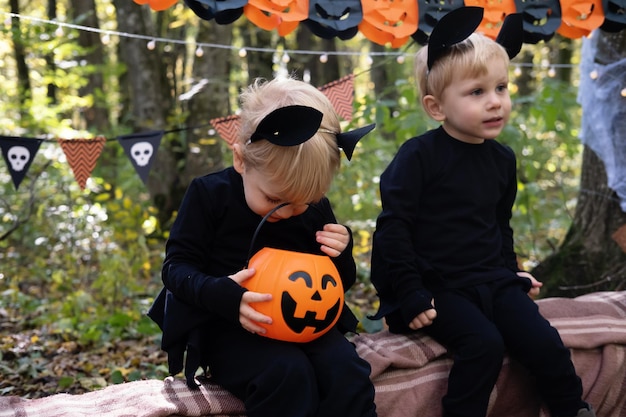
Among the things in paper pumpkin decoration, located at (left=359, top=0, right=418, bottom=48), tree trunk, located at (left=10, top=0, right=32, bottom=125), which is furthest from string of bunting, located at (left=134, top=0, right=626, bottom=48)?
tree trunk, located at (left=10, top=0, right=32, bottom=125)

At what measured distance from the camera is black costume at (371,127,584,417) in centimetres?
255

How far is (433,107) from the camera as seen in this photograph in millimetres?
2822

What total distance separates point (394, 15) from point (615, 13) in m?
1.24

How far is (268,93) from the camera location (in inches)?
89.7

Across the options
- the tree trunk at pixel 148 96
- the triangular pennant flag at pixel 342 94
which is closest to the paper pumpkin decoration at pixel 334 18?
the triangular pennant flag at pixel 342 94

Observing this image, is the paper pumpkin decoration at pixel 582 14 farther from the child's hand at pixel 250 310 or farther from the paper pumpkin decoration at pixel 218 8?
the child's hand at pixel 250 310

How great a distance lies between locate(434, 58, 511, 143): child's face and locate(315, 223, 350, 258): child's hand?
74 centimetres

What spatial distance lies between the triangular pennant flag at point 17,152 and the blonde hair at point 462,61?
80.6 inches

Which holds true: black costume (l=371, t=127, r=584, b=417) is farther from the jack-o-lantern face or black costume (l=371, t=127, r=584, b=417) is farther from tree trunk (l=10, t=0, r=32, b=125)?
tree trunk (l=10, t=0, r=32, b=125)

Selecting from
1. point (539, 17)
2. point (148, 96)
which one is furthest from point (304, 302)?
point (148, 96)

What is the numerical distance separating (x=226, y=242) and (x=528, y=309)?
122 centimetres

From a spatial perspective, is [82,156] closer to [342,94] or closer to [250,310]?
[342,94]

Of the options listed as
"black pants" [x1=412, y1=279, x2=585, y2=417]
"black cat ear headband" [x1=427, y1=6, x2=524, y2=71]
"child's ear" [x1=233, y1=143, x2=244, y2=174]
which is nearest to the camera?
"child's ear" [x1=233, y1=143, x2=244, y2=174]

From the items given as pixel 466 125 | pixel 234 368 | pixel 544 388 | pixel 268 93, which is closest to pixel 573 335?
pixel 544 388
